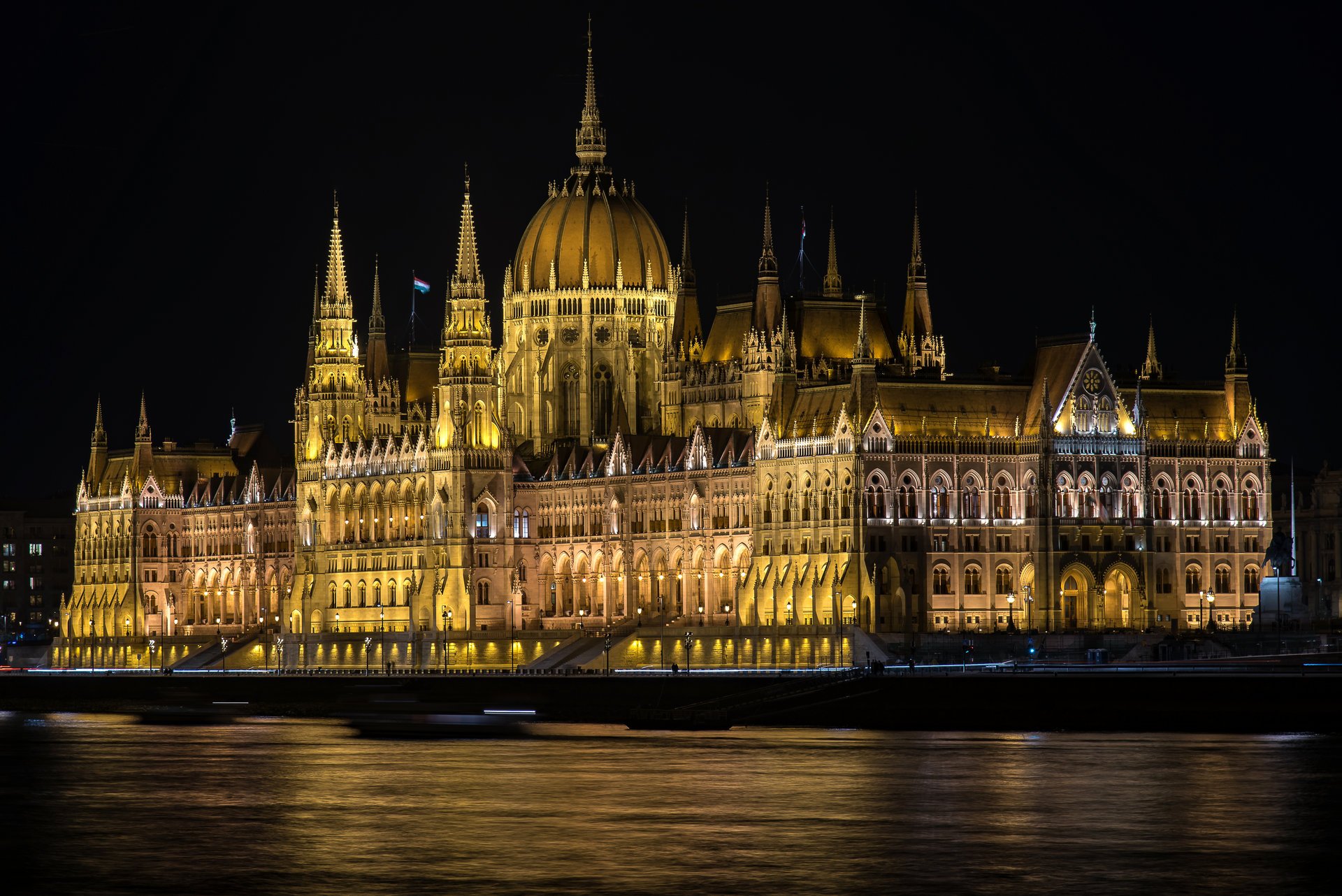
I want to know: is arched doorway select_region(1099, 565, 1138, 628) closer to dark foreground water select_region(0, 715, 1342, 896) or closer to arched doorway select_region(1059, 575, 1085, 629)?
arched doorway select_region(1059, 575, 1085, 629)

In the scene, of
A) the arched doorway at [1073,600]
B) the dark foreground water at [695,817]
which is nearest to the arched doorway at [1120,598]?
the arched doorway at [1073,600]

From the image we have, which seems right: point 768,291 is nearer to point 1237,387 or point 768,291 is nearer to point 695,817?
point 1237,387

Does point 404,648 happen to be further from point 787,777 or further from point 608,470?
point 787,777

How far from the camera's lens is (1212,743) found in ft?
376

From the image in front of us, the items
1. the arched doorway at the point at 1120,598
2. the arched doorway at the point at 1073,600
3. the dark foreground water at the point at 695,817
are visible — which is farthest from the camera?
the arched doorway at the point at 1120,598

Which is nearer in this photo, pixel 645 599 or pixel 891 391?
pixel 891 391

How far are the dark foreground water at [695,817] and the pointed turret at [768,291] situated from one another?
253 feet

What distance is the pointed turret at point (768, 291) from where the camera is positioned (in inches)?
7785

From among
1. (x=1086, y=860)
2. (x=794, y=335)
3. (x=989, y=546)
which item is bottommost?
(x=1086, y=860)

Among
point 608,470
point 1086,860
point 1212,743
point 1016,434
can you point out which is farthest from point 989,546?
point 1086,860

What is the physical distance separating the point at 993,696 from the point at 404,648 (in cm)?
7328

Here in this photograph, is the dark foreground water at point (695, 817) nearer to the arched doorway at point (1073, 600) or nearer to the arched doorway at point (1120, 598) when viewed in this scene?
the arched doorway at point (1073, 600)

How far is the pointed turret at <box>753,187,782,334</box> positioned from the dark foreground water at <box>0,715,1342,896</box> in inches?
3031

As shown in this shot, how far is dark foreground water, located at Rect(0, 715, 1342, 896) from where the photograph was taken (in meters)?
74.8
